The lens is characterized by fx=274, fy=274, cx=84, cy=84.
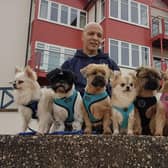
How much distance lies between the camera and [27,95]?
7.41 feet

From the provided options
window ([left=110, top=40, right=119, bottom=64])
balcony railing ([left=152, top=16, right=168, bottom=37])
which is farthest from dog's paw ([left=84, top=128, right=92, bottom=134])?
balcony railing ([left=152, top=16, right=168, bottom=37])

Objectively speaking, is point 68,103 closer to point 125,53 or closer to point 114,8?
point 125,53

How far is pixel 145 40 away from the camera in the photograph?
37.6ft

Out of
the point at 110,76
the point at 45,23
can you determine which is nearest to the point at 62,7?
the point at 45,23

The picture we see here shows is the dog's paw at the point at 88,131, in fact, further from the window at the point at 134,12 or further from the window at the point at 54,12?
the window at the point at 134,12

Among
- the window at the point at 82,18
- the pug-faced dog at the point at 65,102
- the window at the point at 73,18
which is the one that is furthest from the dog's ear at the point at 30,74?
the window at the point at 82,18

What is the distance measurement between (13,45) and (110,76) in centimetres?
912

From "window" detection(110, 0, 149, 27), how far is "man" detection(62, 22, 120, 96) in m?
8.69

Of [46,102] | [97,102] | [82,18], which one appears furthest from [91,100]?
[82,18]

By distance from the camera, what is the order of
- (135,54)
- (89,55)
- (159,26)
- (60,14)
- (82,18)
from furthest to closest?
(82,18), (159,26), (60,14), (135,54), (89,55)

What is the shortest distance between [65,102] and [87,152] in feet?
1.81

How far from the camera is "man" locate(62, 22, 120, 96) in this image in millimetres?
2495

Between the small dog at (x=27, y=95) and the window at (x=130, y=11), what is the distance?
9093 mm

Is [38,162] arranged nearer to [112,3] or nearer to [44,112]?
[44,112]
